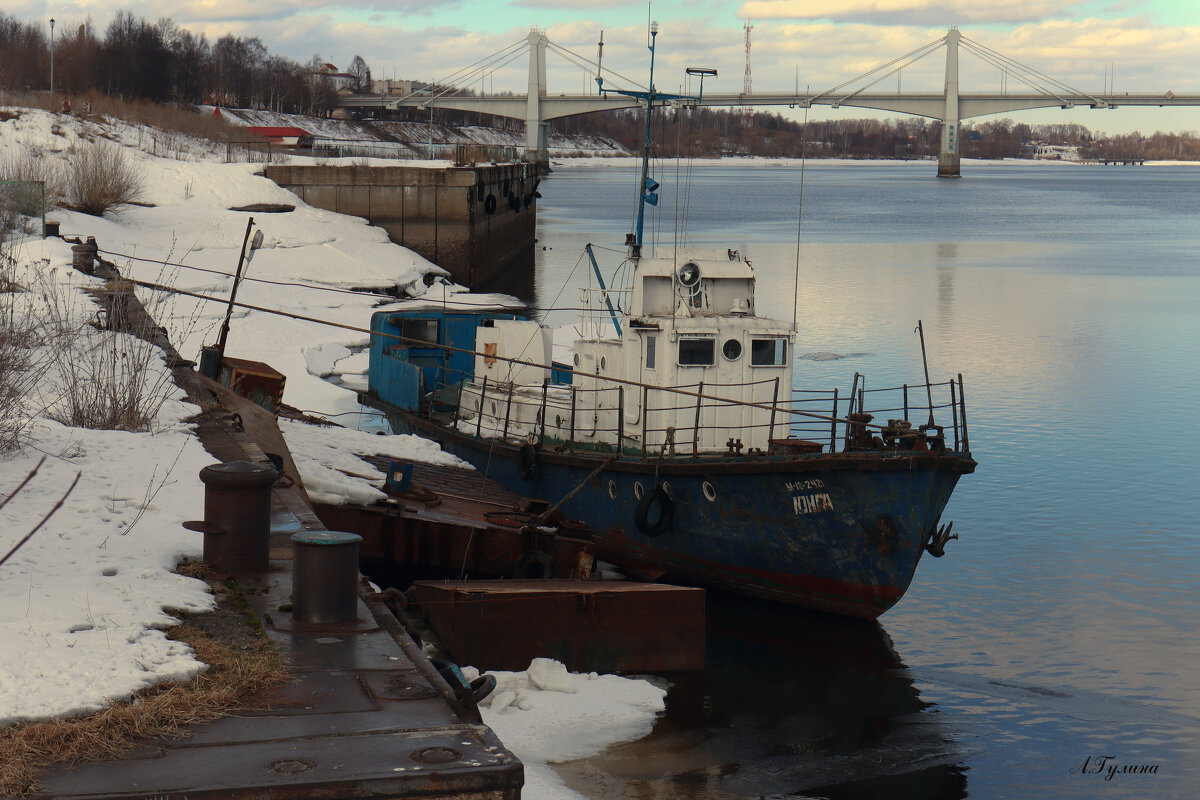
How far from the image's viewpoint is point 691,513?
600 inches

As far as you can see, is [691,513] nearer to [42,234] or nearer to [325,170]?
[42,234]

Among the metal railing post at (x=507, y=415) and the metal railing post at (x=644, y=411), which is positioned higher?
the metal railing post at (x=644, y=411)

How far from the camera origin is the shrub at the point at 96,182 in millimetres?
37062

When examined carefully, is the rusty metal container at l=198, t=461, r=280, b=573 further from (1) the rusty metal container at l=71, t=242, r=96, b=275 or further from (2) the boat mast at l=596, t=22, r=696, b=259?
(1) the rusty metal container at l=71, t=242, r=96, b=275

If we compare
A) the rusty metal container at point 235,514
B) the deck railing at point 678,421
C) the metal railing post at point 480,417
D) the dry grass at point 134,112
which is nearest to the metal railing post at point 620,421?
the deck railing at point 678,421

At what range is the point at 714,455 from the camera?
15.2 metres

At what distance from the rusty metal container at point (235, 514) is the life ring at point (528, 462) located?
894 centimetres

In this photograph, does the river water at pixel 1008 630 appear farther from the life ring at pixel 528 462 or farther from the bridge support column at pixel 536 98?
the bridge support column at pixel 536 98

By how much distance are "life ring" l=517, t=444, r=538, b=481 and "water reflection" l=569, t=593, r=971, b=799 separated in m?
3.93

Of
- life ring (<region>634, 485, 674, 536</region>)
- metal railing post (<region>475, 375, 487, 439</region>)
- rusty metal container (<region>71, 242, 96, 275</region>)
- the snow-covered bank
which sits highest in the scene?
rusty metal container (<region>71, 242, 96, 275</region>)

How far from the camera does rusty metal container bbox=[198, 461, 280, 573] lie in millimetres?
8172

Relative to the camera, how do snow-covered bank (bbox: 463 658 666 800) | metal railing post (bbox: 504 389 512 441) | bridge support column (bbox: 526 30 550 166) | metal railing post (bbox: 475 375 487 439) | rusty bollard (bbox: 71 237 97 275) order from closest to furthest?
snow-covered bank (bbox: 463 658 666 800), metal railing post (bbox: 504 389 512 441), metal railing post (bbox: 475 375 487 439), rusty bollard (bbox: 71 237 97 275), bridge support column (bbox: 526 30 550 166)

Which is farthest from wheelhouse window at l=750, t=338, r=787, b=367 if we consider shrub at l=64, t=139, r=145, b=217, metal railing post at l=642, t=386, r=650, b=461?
shrub at l=64, t=139, r=145, b=217

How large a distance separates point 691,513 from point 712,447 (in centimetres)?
117
